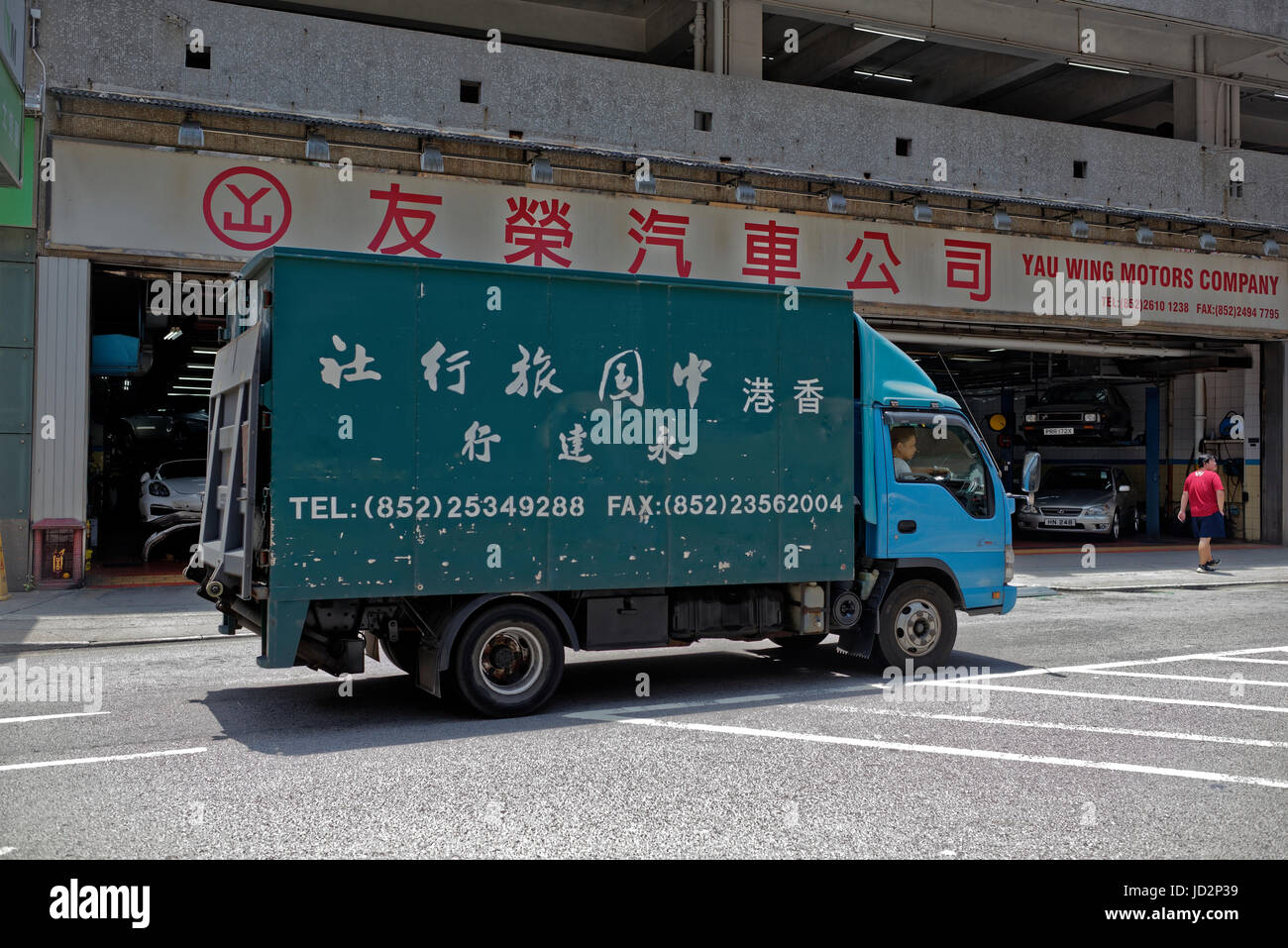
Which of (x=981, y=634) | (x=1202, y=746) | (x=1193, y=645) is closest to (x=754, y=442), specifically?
(x=1202, y=746)

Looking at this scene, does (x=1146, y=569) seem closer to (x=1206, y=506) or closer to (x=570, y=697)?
(x=1206, y=506)

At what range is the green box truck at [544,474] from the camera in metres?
7.00

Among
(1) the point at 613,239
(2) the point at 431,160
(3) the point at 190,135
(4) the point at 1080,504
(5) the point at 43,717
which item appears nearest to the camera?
(5) the point at 43,717

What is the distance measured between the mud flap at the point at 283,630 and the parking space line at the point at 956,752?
2216 millimetres

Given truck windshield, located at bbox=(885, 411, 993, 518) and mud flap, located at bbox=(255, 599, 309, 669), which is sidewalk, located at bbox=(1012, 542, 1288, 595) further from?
Answer: mud flap, located at bbox=(255, 599, 309, 669)

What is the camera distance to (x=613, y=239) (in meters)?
17.1

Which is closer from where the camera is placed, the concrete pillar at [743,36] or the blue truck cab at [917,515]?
the blue truck cab at [917,515]

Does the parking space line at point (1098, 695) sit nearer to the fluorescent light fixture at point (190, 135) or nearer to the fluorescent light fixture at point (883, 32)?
the fluorescent light fixture at point (190, 135)

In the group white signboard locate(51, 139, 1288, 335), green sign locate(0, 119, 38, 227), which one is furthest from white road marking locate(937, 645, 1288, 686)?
green sign locate(0, 119, 38, 227)

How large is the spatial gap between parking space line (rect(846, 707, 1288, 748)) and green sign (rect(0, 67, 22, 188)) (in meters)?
10.00

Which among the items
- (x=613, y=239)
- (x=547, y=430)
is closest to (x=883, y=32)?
(x=613, y=239)

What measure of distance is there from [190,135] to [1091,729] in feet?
43.8

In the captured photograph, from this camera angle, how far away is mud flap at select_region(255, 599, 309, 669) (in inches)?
270

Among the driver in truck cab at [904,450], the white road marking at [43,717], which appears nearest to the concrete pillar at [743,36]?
the driver in truck cab at [904,450]
